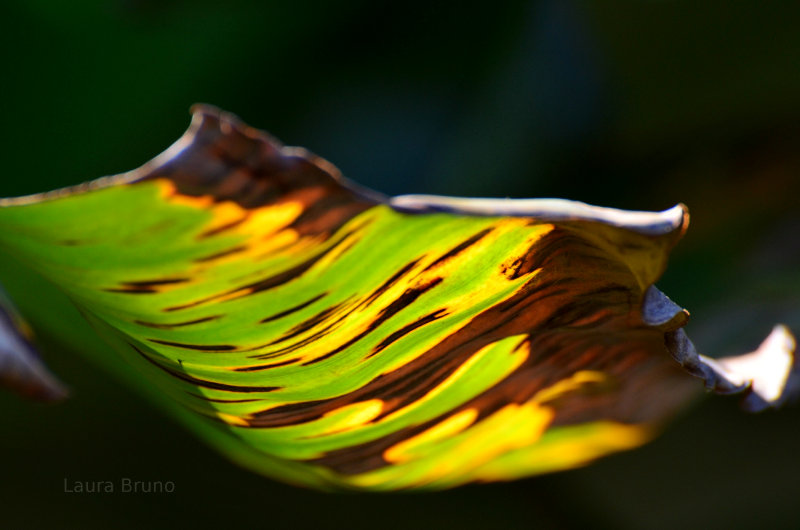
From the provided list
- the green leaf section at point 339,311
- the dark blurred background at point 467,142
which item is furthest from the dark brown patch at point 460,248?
the dark blurred background at point 467,142

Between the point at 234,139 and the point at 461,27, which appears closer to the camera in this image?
the point at 234,139

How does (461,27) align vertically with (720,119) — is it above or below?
above

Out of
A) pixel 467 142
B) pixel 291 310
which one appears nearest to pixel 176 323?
pixel 291 310

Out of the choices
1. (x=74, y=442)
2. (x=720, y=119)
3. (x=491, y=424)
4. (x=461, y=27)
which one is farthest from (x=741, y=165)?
(x=74, y=442)

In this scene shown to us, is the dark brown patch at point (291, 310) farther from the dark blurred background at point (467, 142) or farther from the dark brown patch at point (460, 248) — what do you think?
the dark blurred background at point (467, 142)

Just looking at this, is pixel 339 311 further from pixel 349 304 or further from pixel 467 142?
pixel 467 142

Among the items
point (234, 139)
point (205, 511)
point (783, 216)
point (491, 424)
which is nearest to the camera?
point (234, 139)

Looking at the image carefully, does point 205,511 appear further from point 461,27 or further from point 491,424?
point 461,27
